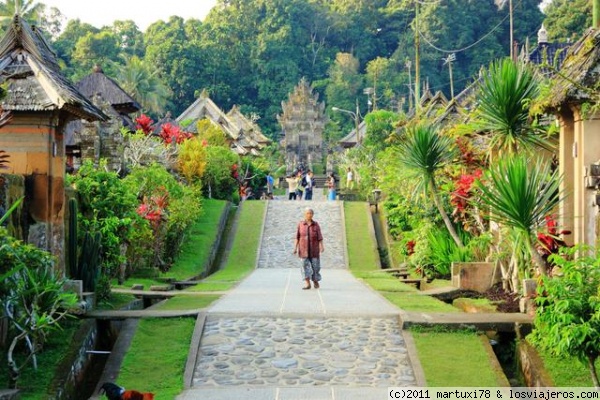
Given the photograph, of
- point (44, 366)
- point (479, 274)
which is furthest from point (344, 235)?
point (44, 366)

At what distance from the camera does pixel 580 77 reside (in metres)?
12.4

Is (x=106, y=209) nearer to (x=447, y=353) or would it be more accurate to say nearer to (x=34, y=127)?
(x=34, y=127)

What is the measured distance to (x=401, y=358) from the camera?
1077 cm

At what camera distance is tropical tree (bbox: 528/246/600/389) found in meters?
9.02

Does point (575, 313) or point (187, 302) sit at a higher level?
point (575, 313)

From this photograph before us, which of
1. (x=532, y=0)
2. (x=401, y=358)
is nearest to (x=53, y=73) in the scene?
(x=401, y=358)

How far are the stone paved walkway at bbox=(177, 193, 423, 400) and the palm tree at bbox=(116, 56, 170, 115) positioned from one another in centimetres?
4692

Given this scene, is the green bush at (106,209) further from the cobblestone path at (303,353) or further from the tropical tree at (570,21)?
the tropical tree at (570,21)

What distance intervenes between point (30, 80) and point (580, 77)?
26.9ft

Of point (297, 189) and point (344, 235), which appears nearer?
point (344, 235)

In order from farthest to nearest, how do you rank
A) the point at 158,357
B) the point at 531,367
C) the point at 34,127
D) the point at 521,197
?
1. the point at 34,127
2. the point at 521,197
3. the point at 158,357
4. the point at 531,367

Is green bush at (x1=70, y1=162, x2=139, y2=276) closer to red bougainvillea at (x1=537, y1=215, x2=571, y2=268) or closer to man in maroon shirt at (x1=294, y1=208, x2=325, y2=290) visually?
man in maroon shirt at (x1=294, y1=208, x2=325, y2=290)

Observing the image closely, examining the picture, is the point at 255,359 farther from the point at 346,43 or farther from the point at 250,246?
the point at 346,43

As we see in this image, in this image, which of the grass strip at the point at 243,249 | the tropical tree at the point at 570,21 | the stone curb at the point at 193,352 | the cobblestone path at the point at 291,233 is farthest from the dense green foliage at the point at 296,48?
the stone curb at the point at 193,352
